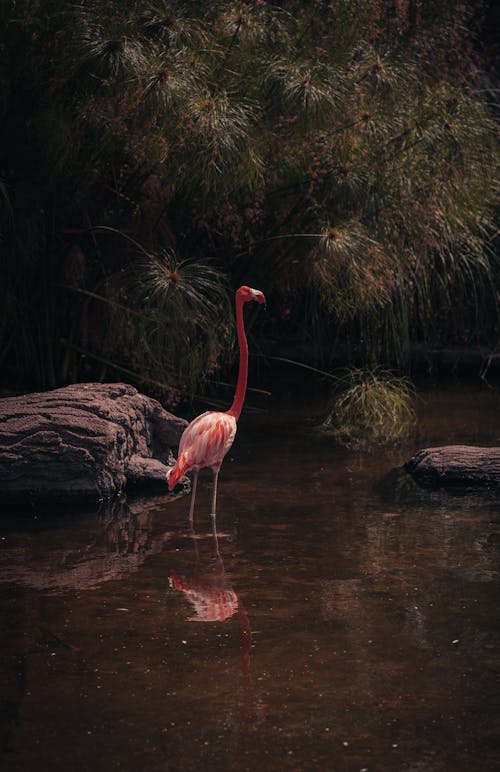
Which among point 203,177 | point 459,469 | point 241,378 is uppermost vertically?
point 203,177

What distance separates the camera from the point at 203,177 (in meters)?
7.43

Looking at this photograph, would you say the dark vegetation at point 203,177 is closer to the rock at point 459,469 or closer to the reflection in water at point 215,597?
the rock at point 459,469

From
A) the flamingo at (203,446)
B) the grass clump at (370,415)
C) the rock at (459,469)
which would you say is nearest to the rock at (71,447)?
the flamingo at (203,446)

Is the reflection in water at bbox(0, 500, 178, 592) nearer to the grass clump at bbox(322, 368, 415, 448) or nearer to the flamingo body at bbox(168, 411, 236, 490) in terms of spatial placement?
the flamingo body at bbox(168, 411, 236, 490)

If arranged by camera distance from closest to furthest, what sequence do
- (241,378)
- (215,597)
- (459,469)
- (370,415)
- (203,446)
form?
(215,597) < (203,446) < (241,378) < (459,469) < (370,415)

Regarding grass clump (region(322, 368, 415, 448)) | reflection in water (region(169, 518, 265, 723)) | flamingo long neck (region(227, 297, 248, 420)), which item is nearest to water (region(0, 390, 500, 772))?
reflection in water (region(169, 518, 265, 723))

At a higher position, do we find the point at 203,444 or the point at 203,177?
the point at 203,177

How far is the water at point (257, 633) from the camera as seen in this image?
3305 millimetres

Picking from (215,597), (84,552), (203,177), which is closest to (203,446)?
(84,552)

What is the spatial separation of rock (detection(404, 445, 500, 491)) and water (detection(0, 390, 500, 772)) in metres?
0.28

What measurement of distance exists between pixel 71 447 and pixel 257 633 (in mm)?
2062

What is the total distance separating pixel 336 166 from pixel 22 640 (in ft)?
15.4

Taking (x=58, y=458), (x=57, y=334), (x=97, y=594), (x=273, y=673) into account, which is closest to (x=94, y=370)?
(x=57, y=334)

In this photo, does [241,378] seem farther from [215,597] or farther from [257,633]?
[257,633]
